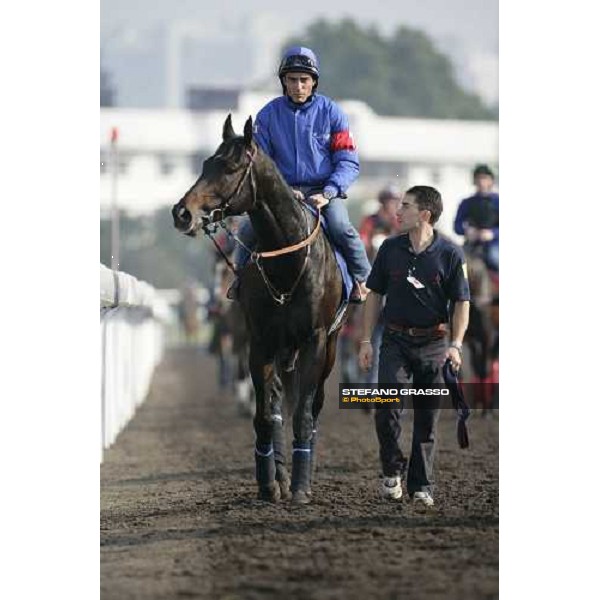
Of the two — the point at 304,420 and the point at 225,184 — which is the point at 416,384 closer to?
the point at 304,420

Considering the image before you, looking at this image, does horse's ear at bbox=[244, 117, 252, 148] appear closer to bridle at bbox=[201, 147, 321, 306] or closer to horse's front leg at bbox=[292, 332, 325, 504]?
bridle at bbox=[201, 147, 321, 306]

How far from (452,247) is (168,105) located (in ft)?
114

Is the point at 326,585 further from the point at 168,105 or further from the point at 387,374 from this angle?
the point at 168,105

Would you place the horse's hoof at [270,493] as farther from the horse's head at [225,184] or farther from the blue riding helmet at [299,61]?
the blue riding helmet at [299,61]

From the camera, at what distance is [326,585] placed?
219 inches

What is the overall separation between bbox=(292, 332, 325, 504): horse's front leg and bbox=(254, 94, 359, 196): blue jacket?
2.73 ft

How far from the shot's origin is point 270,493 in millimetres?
7602

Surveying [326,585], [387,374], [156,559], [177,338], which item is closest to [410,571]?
[326,585]

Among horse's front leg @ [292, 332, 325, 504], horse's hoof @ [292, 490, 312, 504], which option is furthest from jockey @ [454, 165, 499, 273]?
horse's hoof @ [292, 490, 312, 504]

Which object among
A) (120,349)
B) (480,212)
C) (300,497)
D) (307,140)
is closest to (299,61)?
(307,140)

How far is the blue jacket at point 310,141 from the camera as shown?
7.67m

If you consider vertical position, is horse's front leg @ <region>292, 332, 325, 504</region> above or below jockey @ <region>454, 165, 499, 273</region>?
below

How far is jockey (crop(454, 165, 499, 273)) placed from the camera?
11969 mm

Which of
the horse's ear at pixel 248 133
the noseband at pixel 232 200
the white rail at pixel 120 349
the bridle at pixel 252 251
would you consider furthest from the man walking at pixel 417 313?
the white rail at pixel 120 349
